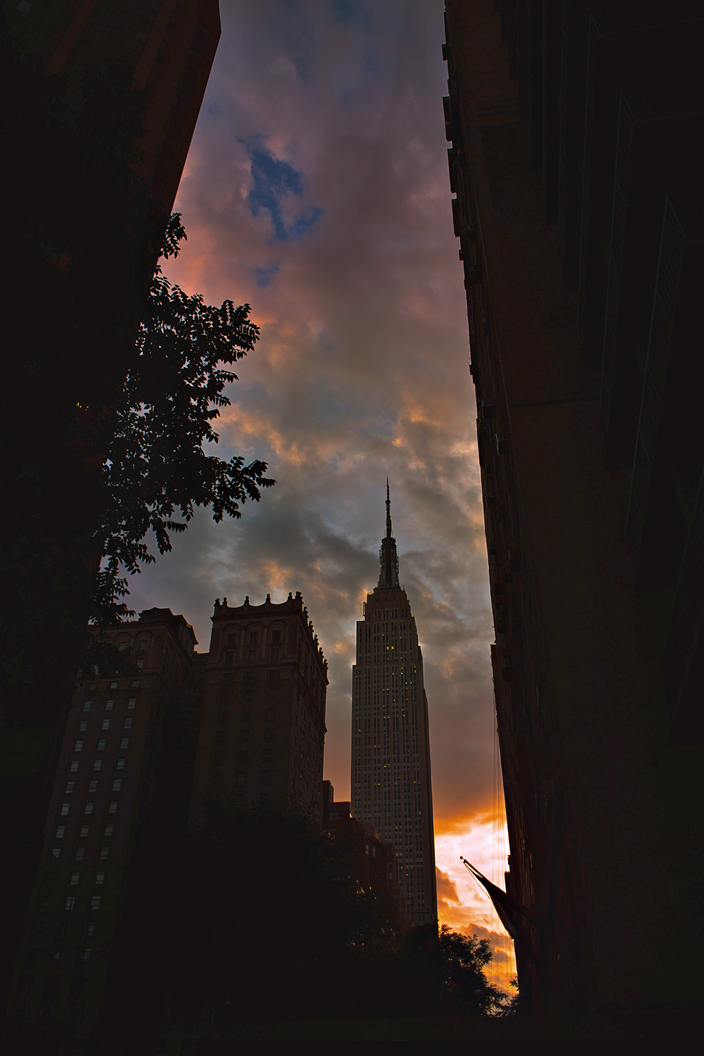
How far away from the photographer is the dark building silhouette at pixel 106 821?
63312 millimetres

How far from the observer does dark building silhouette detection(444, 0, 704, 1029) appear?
968 centimetres

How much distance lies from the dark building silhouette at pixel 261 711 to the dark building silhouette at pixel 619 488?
65093 mm

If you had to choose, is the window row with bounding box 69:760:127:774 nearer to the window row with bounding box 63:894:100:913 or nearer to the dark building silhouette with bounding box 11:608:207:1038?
the dark building silhouette with bounding box 11:608:207:1038

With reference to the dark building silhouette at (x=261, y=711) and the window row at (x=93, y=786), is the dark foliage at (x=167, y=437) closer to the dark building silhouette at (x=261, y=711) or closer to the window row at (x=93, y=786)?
the dark building silhouette at (x=261, y=711)

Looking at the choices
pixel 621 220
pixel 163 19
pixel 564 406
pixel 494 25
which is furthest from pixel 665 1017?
pixel 163 19

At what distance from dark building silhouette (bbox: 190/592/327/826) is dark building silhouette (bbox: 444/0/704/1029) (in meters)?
65.1

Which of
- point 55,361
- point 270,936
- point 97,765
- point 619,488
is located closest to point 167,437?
point 55,361

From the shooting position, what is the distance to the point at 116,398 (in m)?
11.0

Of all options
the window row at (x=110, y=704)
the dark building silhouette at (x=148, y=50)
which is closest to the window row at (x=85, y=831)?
the window row at (x=110, y=704)

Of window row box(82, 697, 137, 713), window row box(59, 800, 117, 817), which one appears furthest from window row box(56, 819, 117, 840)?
window row box(82, 697, 137, 713)

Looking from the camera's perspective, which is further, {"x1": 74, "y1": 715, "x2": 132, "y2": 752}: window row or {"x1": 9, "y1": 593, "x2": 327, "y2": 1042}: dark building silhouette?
{"x1": 74, "y1": 715, "x2": 132, "y2": 752}: window row

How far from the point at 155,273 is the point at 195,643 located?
104062 mm

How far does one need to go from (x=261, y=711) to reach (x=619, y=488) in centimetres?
7667

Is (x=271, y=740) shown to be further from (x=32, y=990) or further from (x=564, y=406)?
(x=564, y=406)
